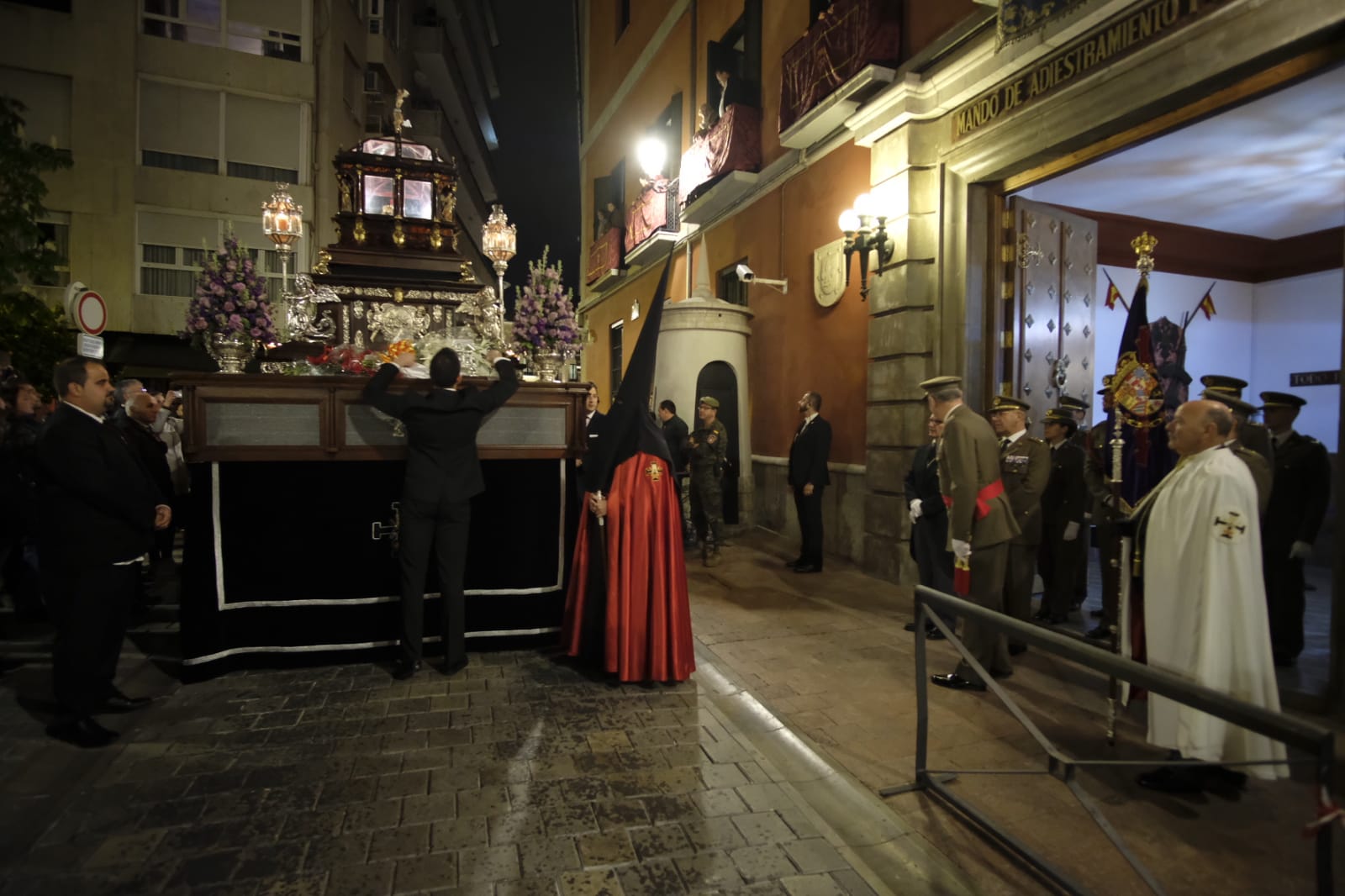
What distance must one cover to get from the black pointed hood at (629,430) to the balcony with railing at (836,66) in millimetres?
5030

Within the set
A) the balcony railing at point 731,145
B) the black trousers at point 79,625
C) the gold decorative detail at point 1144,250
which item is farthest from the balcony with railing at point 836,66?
the black trousers at point 79,625

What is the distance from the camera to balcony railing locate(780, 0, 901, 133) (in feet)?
25.8

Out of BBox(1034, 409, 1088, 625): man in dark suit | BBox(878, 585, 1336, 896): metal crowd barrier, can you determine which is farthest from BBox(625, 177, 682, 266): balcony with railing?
BBox(878, 585, 1336, 896): metal crowd barrier

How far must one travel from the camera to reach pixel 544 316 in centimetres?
601

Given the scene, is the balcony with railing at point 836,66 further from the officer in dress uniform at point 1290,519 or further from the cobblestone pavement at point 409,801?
the cobblestone pavement at point 409,801

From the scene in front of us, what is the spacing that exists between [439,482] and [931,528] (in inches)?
155

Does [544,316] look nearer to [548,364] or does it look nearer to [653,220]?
[548,364]

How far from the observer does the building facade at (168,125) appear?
16594 mm

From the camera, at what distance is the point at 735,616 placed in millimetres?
6406

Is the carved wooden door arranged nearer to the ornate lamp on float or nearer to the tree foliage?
the ornate lamp on float

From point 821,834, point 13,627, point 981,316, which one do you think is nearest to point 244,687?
point 13,627

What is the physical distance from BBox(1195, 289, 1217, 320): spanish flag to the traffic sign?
14.2m

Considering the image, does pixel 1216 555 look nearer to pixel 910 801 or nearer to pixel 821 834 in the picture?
pixel 910 801

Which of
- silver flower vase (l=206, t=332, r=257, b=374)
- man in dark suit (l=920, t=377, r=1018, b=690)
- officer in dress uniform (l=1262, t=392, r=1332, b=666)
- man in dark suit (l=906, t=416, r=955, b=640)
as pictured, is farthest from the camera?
man in dark suit (l=906, t=416, r=955, b=640)
